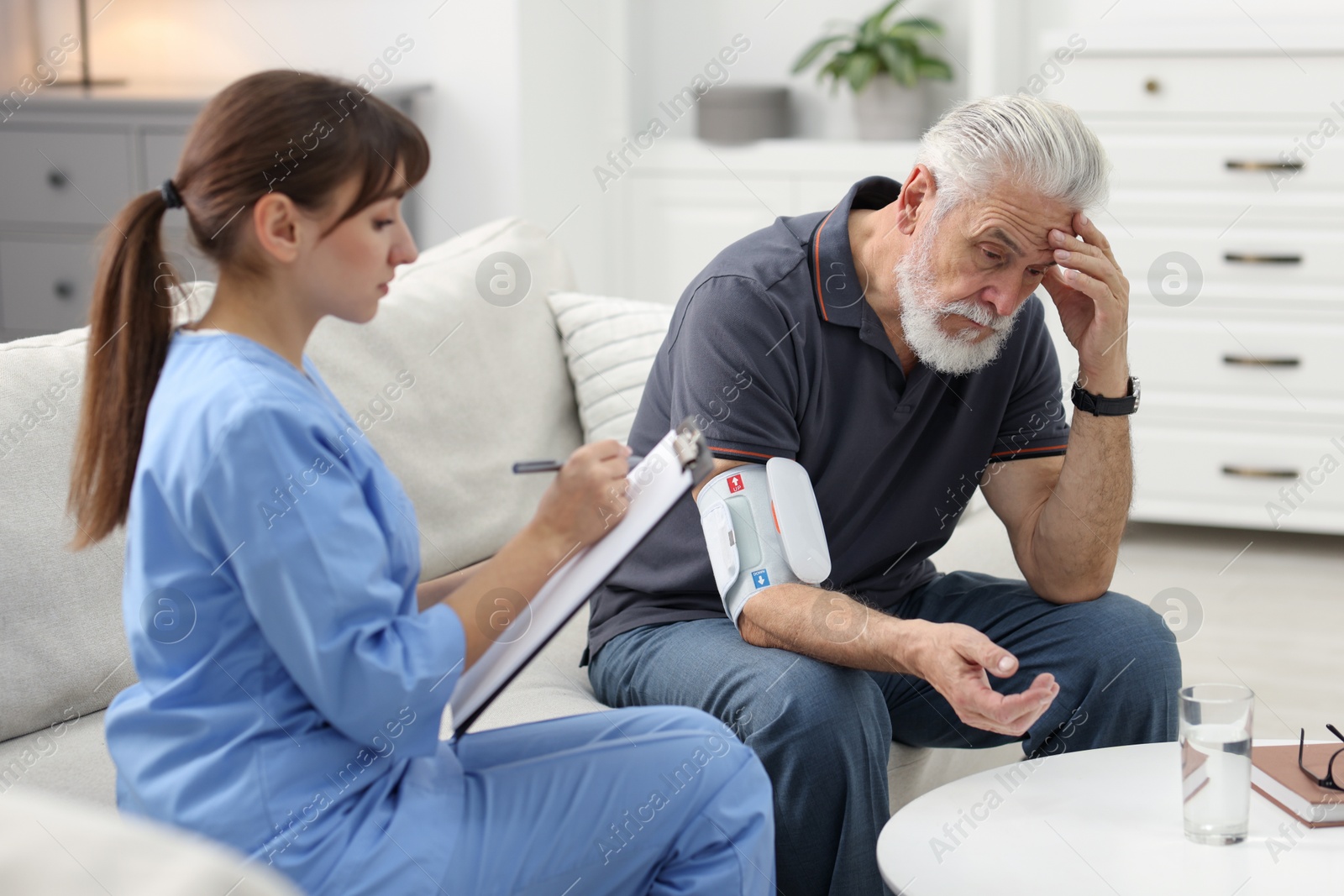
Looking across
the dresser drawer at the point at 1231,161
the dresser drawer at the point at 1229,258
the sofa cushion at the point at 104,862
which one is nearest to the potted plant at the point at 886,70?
the dresser drawer at the point at 1231,161

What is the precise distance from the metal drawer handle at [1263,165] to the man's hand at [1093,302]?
175 centimetres

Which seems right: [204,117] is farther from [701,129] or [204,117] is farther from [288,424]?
[701,129]

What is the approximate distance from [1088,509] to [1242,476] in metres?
1.85

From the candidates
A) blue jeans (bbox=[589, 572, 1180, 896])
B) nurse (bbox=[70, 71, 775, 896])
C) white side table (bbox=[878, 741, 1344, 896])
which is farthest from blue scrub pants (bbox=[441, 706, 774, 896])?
blue jeans (bbox=[589, 572, 1180, 896])

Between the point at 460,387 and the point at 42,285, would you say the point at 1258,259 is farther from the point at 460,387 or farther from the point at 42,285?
the point at 42,285

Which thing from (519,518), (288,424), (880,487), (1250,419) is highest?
(288,424)

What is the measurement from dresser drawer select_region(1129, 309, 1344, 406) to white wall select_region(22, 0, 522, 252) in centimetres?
164

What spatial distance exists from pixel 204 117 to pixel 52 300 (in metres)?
2.78

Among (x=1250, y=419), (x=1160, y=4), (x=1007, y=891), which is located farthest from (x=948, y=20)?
(x=1007, y=891)

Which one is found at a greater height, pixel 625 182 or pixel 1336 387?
pixel 625 182

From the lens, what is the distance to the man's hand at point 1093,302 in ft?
5.05

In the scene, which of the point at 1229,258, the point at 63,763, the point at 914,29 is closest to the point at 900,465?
the point at 63,763

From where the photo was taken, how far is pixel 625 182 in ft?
12.8

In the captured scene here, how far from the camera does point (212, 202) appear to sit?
1.02m
